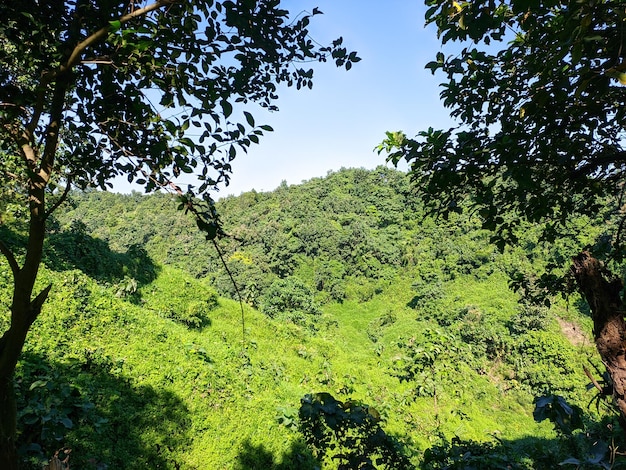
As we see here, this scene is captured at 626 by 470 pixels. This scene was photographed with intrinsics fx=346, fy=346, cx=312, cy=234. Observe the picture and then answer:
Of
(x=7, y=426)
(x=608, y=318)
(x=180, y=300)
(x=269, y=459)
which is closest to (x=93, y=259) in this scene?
(x=180, y=300)

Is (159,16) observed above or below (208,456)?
above

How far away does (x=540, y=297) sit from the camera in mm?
4176

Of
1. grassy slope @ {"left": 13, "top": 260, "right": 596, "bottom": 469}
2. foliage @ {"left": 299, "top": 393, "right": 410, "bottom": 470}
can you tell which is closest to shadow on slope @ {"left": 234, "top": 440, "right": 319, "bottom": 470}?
grassy slope @ {"left": 13, "top": 260, "right": 596, "bottom": 469}

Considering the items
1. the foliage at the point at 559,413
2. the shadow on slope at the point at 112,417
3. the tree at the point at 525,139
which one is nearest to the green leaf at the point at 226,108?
the tree at the point at 525,139

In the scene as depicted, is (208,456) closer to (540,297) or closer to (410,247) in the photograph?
(540,297)

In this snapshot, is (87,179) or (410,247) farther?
(410,247)

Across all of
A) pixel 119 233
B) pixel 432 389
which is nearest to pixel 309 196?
pixel 119 233

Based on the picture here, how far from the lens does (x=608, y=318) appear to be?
→ 2617mm

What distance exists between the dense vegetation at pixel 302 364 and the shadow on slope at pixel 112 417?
37 millimetres

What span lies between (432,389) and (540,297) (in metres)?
12.3

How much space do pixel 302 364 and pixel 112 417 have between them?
925 cm

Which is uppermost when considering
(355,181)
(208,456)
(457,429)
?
(355,181)

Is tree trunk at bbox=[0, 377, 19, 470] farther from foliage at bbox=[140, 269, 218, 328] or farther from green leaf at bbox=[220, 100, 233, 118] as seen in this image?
foliage at bbox=[140, 269, 218, 328]

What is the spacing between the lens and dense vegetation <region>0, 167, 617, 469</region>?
3.60 meters
